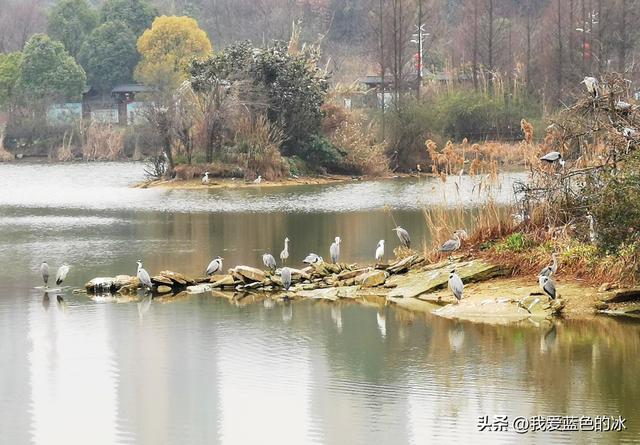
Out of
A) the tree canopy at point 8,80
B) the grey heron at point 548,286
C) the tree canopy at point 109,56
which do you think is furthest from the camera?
the tree canopy at point 109,56

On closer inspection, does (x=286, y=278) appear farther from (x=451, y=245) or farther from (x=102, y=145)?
(x=102, y=145)

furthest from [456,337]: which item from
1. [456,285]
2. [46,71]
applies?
[46,71]

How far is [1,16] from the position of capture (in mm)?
104062

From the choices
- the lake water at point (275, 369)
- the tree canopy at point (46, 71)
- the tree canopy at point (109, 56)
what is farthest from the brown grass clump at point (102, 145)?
the lake water at point (275, 369)

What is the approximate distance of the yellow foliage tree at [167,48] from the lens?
7312cm

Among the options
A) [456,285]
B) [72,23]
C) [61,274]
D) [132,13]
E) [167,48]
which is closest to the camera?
[456,285]

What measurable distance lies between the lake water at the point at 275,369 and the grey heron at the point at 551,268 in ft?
2.70

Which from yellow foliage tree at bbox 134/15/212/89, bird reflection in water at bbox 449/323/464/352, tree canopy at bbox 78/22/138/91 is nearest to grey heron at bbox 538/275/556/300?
bird reflection in water at bbox 449/323/464/352

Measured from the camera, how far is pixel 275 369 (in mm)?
14141

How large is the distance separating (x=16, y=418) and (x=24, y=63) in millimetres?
62457

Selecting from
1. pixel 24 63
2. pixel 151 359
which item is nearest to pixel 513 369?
pixel 151 359

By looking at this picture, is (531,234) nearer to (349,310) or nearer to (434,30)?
(349,310)

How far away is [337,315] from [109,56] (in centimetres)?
6239

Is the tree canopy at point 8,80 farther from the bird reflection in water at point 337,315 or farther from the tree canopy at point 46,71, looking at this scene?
the bird reflection in water at point 337,315
